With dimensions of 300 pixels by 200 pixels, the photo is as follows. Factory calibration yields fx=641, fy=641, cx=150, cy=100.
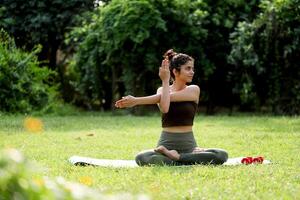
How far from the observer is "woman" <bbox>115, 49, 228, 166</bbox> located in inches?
273

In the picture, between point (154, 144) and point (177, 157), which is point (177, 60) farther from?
point (154, 144)

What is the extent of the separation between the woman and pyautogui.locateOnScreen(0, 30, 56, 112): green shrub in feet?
30.1

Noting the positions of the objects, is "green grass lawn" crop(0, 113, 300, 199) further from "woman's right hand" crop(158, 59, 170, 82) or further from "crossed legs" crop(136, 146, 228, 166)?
"woman's right hand" crop(158, 59, 170, 82)

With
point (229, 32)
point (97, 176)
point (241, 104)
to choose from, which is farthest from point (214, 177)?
point (241, 104)

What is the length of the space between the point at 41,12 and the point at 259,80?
8.19 meters

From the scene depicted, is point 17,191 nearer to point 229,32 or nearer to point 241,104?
point 229,32

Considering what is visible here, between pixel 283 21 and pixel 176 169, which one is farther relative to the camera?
pixel 283 21

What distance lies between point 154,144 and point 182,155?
2773mm

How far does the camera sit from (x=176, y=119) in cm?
709

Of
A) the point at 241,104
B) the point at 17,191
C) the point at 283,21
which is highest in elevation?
the point at 283,21

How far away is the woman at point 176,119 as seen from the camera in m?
6.92

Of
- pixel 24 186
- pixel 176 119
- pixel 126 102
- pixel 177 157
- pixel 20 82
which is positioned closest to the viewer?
pixel 24 186

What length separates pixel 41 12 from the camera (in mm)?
21297

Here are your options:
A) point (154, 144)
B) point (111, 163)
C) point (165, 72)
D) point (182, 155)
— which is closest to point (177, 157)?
point (182, 155)
